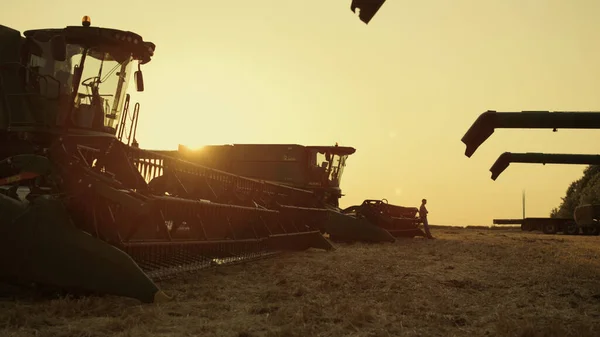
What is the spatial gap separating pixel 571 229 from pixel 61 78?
35747 mm

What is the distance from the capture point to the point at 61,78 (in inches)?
360

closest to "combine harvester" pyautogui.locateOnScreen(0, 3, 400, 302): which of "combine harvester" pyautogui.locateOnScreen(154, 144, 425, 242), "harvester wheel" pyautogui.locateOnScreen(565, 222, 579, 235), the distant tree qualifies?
"combine harvester" pyautogui.locateOnScreen(154, 144, 425, 242)

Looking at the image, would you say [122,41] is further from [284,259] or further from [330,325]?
[330,325]

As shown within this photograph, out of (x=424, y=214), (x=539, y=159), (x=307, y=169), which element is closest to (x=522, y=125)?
(x=539, y=159)

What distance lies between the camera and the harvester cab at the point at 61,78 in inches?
351

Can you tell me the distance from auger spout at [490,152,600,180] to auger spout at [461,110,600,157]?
3.26 ft

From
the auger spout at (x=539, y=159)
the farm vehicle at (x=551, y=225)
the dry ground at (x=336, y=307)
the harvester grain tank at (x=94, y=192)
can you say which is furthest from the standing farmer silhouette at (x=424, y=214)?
the farm vehicle at (x=551, y=225)

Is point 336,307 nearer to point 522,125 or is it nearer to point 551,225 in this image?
point 522,125

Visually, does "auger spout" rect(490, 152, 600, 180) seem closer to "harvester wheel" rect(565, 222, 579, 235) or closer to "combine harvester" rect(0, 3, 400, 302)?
"combine harvester" rect(0, 3, 400, 302)

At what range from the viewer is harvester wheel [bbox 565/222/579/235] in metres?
36.3

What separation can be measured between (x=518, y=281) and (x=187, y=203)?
5121 mm

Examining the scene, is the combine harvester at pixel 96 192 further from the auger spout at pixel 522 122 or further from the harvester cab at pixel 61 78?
the auger spout at pixel 522 122

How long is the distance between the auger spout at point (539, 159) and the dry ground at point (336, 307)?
1558 millimetres

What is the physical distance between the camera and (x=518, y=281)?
8281 mm
